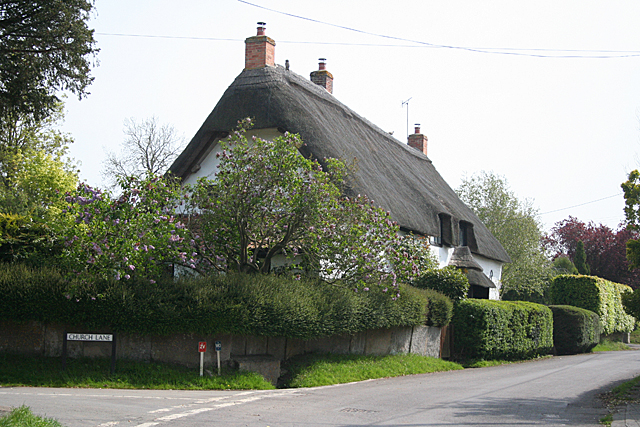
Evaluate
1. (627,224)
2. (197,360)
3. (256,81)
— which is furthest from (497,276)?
(197,360)

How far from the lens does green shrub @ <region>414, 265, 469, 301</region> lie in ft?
72.6

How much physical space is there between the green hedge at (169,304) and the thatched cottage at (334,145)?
602 cm

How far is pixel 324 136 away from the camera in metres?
20.8

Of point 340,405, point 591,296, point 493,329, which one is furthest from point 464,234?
point 340,405

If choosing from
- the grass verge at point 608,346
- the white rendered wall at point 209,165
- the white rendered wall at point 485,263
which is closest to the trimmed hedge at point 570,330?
the white rendered wall at point 485,263

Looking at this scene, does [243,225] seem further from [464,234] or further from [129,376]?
[464,234]

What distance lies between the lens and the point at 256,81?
21.6 m

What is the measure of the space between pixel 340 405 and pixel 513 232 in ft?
→ 104

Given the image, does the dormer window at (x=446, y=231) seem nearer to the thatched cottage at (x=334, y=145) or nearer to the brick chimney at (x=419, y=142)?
the thatched cottage at (x=334, y=145)

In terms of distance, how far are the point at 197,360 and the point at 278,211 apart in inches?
157

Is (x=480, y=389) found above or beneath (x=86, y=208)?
beneath

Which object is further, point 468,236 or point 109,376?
point 468,236

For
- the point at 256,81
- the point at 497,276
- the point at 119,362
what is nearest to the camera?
the point at 119,362

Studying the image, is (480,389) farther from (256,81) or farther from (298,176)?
(256,81)
